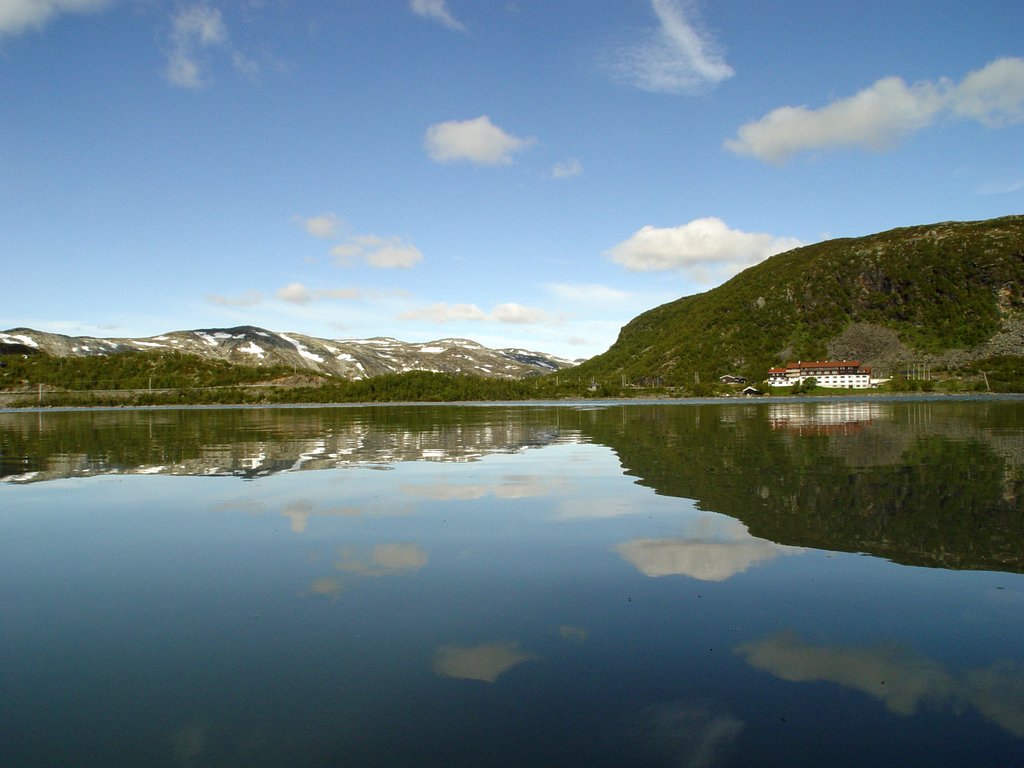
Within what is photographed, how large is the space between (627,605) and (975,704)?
176 inches

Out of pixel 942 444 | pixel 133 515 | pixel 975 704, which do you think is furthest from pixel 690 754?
pixel 942 444

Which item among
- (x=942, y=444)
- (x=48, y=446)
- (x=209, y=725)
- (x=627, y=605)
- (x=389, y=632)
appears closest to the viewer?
(x=209, y=725)

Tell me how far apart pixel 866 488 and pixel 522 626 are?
1451 cm

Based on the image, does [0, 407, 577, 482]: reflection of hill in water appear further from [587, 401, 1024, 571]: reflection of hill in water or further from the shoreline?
the shoreline

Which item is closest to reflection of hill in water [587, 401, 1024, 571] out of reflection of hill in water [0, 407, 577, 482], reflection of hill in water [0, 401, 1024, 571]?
reflection of hill in water [0, 401, 1024, 571]

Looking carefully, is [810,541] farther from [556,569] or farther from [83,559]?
[83,559]

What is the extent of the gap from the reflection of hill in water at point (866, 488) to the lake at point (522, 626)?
0.47 feet

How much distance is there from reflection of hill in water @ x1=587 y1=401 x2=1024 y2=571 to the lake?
0.14 m

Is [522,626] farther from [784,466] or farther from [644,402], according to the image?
[644,402]

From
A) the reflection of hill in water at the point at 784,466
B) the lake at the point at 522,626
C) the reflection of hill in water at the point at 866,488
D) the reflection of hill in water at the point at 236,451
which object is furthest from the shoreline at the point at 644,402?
the lake at the point at 522,626

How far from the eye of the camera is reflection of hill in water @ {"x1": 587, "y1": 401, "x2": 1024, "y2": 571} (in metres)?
14.0

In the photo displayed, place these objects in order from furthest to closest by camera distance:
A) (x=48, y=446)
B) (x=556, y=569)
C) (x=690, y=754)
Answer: (x=48, y=446), (x=556, y=569), (x=690, y=754)

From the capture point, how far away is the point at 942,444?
33.8 m

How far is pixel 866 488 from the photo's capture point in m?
20.0
